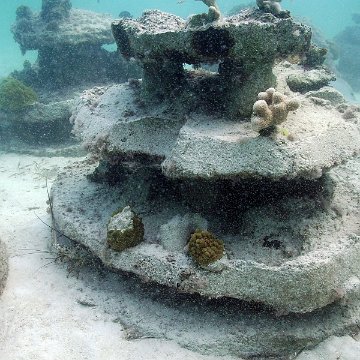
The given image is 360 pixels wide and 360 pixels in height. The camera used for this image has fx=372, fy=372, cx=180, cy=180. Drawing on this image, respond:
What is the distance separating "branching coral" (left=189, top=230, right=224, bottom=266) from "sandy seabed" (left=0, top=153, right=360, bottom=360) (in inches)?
44.8

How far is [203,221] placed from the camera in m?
5.18

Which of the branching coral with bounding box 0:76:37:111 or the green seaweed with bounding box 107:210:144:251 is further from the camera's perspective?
the branching coral with bounding box 0:76:37:111

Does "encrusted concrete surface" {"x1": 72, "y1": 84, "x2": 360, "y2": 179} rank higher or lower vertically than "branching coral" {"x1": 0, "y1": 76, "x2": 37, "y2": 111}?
higher

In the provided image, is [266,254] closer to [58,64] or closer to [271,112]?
[271,112]

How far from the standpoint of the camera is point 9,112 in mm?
13047

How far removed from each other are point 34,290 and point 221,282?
304 cm

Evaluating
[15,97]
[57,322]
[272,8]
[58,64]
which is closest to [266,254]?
[57,322]

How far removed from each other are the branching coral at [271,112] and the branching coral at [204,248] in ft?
4.86

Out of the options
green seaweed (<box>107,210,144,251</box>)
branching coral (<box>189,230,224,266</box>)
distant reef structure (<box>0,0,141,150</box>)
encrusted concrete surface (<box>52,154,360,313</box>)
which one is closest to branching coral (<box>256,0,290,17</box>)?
encrusted concrete surface (<box>52,154,360,313</box>)

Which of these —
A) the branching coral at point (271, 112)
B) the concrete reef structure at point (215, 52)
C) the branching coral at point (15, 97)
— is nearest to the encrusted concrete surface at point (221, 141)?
the branching coral at point (271, 112)

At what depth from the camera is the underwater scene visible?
4441 millimetres

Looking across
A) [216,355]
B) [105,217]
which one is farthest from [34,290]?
[216,355]

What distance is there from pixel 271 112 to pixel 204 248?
1.83 m

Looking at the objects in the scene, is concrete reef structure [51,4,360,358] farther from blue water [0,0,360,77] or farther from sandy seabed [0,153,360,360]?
blue water [0,0,360,77]
